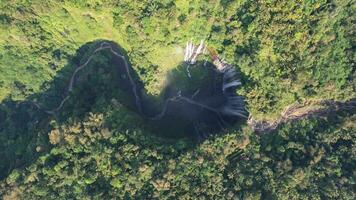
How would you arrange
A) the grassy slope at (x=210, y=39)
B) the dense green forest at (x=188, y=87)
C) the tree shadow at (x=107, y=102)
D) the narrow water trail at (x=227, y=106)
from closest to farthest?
the grassy slope at (x=210, y=39), the dense green forest at (x=188, y=87), the narrow water trail at (x=227, y=106), the tree shadow at (x=107, y=102)

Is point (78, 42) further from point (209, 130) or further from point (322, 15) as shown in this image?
point (322, 15)

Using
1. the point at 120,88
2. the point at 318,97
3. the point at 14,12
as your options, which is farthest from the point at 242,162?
the point at 14,12

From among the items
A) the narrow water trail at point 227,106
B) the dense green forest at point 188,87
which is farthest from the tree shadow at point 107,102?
the dense green forest at point 188,87

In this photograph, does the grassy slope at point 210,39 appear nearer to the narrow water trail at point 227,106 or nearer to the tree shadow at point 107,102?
the narrow water trail at point 227,106

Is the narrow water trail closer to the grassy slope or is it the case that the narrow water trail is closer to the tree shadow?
the tree shadow

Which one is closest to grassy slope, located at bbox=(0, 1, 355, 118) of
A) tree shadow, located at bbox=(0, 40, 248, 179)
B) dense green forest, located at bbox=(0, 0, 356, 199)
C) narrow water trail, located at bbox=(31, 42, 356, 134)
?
dense green forest, located at bbox=(0, 0, 356, 199)

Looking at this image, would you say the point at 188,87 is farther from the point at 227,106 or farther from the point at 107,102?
the point at 107,102

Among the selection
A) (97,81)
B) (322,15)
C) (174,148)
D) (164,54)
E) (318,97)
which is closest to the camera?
(322,15)
